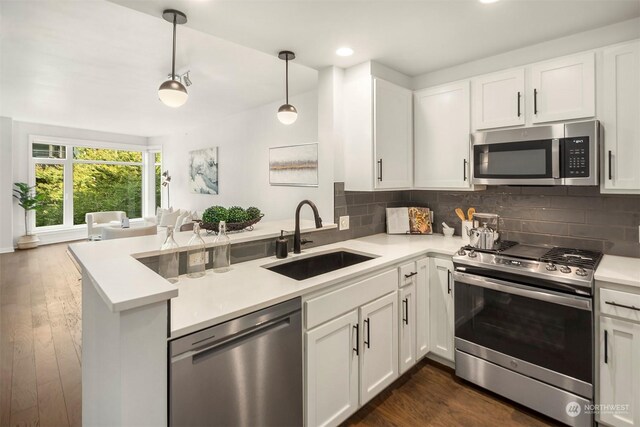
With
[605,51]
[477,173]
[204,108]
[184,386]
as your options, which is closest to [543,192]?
[477,173]

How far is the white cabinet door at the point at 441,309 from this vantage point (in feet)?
7.73

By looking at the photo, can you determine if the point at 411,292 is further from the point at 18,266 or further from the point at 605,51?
the point at 18,266

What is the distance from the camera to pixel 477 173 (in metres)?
2.46

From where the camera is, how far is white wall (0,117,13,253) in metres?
6.32

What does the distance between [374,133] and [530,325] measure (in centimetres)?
166

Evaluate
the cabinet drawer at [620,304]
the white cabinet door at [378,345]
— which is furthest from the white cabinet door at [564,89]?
the white cabinet door at [378,345]

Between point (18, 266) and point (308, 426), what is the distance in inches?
247

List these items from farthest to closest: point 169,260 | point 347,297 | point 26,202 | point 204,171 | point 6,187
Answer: point 204,171 → point 26,202 → point 6,187 → point 347,297 → point 169,260

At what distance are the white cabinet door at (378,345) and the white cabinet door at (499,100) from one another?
1490mm

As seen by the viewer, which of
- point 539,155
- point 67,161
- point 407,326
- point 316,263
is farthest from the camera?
point 67,161

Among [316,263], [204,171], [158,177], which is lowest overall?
[316,263]

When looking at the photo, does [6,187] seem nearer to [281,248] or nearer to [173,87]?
[173,87]

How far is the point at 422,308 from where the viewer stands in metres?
2.41

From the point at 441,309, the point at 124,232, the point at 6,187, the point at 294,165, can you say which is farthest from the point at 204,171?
the point at 441,309
